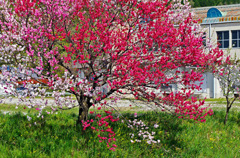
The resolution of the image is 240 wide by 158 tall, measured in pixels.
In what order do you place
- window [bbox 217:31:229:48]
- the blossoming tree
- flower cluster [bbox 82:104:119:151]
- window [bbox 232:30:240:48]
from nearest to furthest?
flower cluster [bbox 82:104:119:151]
the blossoming tree
window [bbox 232:30:240:48]
window [bbox 217:31:229:48]

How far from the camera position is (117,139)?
824cm

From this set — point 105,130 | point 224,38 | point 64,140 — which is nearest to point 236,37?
point 224,38

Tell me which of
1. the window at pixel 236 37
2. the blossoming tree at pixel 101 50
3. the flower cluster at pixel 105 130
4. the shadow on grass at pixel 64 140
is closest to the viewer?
the flower cluster at pixel 105 130

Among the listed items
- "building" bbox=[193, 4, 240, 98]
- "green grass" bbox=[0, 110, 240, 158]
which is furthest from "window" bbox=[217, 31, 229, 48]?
"green grass" bbox=[0, 110, 240, 158]

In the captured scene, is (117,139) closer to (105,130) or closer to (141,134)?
(141,134)

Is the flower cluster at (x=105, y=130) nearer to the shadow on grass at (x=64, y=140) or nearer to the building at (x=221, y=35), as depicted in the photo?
the shadow on grass at (x=64, y=140)

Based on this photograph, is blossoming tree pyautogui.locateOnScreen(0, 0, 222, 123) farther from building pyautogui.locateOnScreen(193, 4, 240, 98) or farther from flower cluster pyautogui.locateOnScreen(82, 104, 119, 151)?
building pyautogui.locateOnScreen(193, 4, 240, 98)

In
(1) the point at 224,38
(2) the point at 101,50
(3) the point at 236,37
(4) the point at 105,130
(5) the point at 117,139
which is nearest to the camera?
(4) the point at 105,130

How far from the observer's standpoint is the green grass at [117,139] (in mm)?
7355

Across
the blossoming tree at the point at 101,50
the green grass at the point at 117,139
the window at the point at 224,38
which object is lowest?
the green grass at the point at 117,139

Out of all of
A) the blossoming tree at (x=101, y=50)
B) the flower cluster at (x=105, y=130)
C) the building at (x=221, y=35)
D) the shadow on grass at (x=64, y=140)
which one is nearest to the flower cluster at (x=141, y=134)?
the shadow on grass at (x=64, y=140)

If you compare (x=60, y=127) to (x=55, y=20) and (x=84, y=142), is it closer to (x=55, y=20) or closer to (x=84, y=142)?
(x=84, y=142)

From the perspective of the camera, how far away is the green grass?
7.36m

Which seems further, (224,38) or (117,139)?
(224,38)
